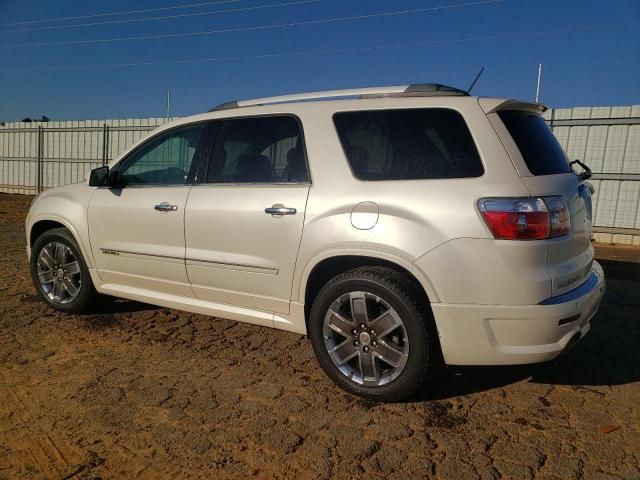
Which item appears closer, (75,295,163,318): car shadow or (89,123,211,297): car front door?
(89,123,211,297): car front door

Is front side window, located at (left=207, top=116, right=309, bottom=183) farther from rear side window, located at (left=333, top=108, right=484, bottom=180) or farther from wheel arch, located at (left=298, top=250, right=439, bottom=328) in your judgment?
wheel arch, located at (left=298, top=250, right=439, bottom=328)

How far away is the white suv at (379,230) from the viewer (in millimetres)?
2623

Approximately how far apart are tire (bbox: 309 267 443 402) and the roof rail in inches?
43.5

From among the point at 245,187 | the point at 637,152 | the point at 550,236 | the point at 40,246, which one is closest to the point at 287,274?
the point at 245,187

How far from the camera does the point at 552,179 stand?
2795 millimetres

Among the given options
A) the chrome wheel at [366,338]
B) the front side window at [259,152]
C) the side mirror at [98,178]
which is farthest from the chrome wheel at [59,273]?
the chrome wheel at [366,338]

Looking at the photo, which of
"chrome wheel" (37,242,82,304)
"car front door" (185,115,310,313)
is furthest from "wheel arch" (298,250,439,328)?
"chrome wheel" (37,242,82,304)

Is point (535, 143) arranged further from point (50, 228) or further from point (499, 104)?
point (50, 228)

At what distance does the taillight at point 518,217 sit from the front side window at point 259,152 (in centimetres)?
119

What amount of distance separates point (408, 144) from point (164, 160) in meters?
2.13

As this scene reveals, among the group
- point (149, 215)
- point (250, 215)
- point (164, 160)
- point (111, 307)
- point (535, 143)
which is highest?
point (535, 143)

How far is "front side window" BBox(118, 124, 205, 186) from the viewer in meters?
3.86

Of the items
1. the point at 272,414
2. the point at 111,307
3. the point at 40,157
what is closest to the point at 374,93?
the point at 272,414

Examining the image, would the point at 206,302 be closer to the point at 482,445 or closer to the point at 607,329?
the point at 482,445
